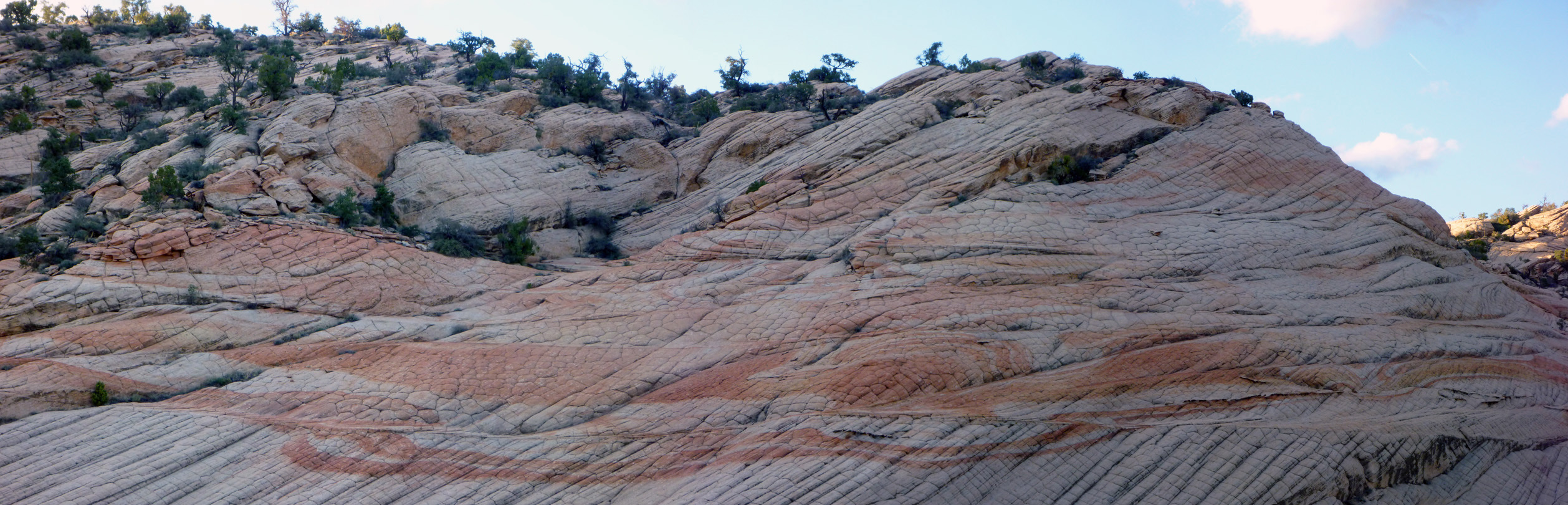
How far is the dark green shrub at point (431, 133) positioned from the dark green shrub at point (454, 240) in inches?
173

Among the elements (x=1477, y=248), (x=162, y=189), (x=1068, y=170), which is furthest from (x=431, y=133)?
(x=1477, y=248)

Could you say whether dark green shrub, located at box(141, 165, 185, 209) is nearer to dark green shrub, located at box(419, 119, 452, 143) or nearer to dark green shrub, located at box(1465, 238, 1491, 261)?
dark green shrub, located at box(419, 119, 452, 143)

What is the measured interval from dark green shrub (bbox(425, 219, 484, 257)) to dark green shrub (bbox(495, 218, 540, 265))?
0.57 m

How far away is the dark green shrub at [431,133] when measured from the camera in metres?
25.5

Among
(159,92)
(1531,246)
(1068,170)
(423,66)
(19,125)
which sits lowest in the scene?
(19,125)

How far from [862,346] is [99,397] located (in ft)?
41.9

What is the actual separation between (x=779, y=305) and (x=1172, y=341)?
288 inches

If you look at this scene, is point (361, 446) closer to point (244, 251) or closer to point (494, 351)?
point (494, 351)

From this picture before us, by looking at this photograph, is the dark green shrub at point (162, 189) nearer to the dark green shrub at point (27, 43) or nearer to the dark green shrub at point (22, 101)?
the dark green shrub at point (22, 101)

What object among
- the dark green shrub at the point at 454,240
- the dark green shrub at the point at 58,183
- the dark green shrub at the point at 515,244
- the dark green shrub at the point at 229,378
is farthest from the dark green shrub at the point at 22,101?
the dark green shrub at the point at 229,378

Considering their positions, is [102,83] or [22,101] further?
[102,83]

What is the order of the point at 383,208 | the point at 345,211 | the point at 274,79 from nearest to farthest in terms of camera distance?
the point at 345,211, the point at 383,208, the point at 274,79

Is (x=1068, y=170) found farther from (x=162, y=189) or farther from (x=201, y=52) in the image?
(x=201, y=52)

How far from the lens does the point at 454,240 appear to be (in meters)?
20.8
